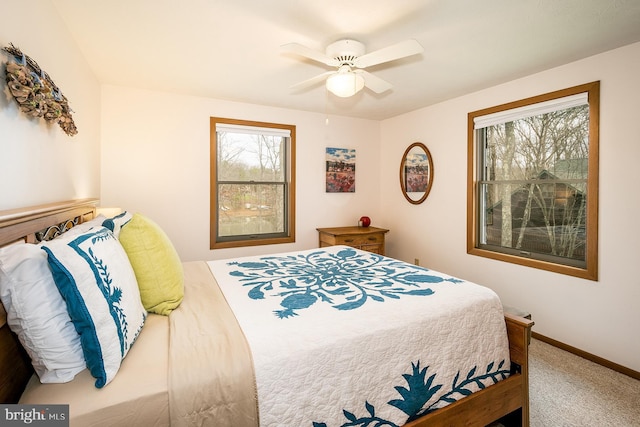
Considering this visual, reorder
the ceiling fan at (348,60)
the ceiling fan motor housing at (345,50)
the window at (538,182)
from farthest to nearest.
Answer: the window at (538,182)
the ceiling fan motor housing at (345,50)
the ceiling fan at (348,60)

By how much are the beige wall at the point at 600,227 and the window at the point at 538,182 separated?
0.08 m

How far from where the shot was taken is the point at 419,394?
1348 millimetres

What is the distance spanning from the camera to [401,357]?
135 cm

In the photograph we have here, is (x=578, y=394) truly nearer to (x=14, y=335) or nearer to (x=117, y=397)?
(x=117, y=397)

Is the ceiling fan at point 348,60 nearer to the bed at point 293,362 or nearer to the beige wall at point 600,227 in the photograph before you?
the bed at point 293,362

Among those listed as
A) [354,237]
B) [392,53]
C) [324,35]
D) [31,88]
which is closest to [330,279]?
[392,53]

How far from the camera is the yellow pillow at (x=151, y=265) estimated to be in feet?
4.69

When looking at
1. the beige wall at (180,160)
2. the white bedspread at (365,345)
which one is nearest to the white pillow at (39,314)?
the white bedspread at (365,345)

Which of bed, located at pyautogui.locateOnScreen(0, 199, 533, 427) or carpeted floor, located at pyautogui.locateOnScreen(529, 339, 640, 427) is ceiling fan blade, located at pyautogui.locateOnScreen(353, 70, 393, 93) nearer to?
bed, located at pyautogui.locateOnScreen(0, 199, 533, 427)

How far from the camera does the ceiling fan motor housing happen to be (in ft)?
6.95

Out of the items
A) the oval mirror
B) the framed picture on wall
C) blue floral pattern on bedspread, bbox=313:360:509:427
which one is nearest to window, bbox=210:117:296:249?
the framed picture on wall

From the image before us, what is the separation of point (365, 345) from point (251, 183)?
301 centimetres

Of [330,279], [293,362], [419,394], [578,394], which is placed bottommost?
[578,394]

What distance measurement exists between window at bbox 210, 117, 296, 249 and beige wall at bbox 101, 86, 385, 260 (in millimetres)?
98
